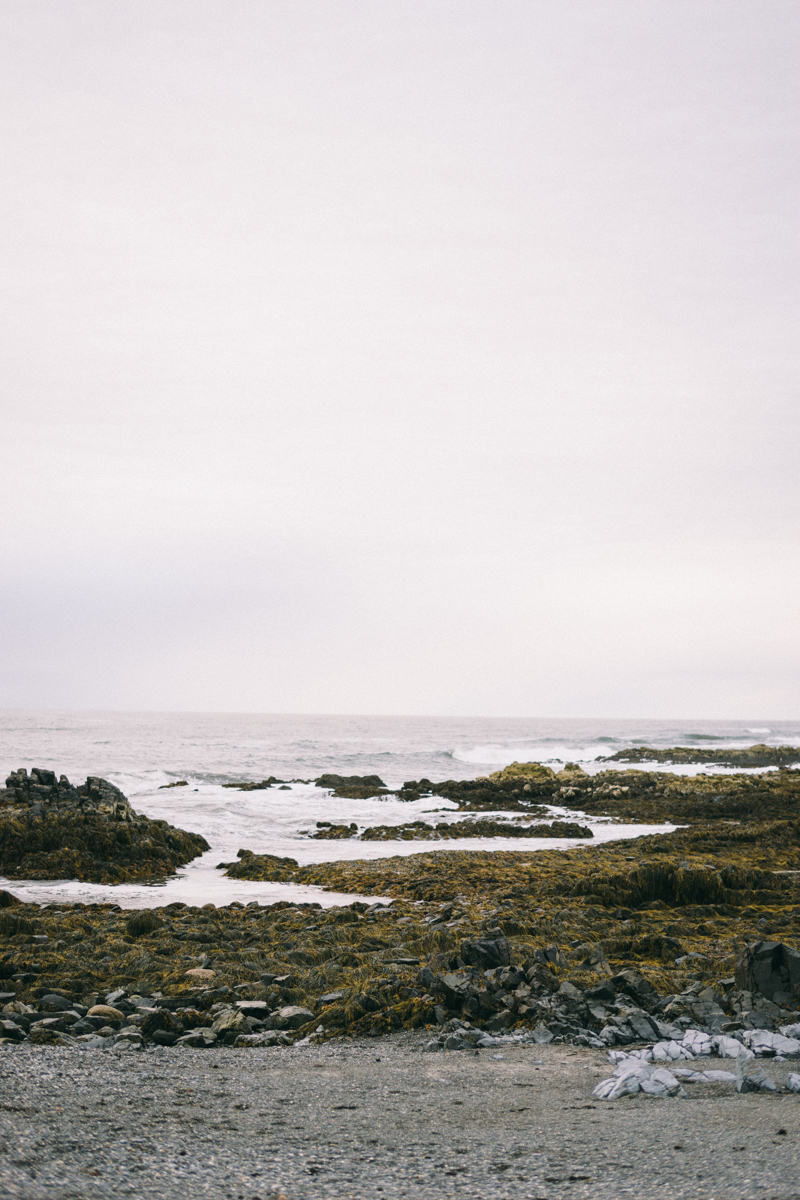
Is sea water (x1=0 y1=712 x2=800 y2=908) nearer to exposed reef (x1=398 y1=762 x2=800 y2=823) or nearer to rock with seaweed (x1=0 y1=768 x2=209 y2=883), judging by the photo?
rock with seaweed (x1=0 y1=768 x2=209 y2=883)

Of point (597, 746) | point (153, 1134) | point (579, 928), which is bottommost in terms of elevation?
point (597, 746)

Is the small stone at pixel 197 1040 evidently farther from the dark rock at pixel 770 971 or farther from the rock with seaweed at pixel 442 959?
the dark rock at pixel 770 971

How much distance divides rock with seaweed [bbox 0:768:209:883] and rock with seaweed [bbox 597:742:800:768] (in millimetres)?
39054

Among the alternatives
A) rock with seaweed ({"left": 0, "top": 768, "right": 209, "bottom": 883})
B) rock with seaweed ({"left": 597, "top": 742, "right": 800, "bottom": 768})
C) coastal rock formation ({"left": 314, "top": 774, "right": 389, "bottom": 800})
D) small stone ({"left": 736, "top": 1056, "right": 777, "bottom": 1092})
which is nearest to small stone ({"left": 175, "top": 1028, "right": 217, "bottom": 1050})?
small stone ({"left": 736, "top": 1056, "right": 777, "bottom": 1092})

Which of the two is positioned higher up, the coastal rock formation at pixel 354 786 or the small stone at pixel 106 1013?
the small stone at pixel 106 1013

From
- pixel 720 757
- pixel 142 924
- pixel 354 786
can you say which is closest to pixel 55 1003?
pixel 142 924

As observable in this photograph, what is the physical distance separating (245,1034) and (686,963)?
4964mm

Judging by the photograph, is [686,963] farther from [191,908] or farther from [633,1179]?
→ [191,908]

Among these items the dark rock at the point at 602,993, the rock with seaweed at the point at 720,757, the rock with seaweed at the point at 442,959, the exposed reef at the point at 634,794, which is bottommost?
the rock with seaweed at the point at 720,757

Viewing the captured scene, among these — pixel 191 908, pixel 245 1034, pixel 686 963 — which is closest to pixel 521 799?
pixel 191 908

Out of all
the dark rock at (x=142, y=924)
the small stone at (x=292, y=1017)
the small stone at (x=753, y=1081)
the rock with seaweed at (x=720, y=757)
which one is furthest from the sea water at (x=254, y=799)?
the small stone at (x=753, y=1081)

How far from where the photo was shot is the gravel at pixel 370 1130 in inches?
148

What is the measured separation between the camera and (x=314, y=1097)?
5.30 metres

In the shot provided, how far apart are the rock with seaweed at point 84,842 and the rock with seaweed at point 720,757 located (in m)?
39.1
